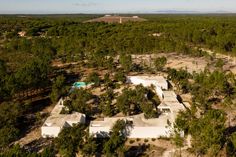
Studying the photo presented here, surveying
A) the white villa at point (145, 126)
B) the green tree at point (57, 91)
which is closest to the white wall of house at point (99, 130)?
the white villa at point (145, 126)

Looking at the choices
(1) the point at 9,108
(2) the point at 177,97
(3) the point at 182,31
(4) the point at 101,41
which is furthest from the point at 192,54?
(1) the point at 9,108

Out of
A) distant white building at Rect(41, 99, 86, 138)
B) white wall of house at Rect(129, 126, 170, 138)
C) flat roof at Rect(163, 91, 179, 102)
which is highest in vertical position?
flat roof at Rect(163, 91, 179, 102)

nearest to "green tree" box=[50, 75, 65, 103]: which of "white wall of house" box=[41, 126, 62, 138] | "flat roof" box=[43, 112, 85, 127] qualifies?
"flat roof" box=[43, 112, 85, 127]

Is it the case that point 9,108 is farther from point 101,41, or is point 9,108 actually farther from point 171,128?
point 101,41

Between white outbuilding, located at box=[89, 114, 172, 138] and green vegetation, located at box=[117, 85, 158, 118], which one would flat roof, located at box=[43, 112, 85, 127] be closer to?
white outbuilding, located at box=[89, 114, 172, 138]

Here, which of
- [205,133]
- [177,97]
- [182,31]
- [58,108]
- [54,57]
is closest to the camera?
[205,133]

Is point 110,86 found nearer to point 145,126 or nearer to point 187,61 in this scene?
point 145,126

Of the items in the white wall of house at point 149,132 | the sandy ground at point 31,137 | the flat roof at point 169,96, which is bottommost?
the sandy ground at point 31,137

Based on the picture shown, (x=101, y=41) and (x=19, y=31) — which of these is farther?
(x=19, y=31)

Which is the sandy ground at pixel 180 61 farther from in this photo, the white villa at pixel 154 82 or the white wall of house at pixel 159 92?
the white wall of house at pixel 159 92
